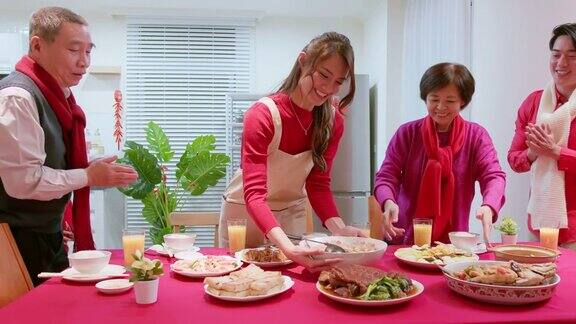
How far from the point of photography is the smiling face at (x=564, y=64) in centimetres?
238

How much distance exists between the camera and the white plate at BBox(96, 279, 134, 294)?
136 centimetres

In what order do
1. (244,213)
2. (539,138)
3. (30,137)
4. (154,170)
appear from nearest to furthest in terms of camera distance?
(30,137), (244,213), (539,138), (154,170)

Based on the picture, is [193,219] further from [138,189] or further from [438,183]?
[138,189]

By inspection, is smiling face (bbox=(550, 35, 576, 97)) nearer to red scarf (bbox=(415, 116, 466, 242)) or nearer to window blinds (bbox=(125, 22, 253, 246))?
red scarf (bbox=(415, 116, 466, 242))

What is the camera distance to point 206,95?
211 inches

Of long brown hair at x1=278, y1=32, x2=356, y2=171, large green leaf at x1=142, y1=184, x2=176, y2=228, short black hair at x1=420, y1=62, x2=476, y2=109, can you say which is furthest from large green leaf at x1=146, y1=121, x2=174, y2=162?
short black hair at x1=420, y1=62, x2=476, y2=109

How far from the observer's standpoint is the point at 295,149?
1951mm

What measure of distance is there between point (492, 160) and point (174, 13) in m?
3.94

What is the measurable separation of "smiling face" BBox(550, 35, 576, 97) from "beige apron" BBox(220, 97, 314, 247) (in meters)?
1.42

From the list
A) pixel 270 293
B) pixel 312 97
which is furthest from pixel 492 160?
pixel 270 293

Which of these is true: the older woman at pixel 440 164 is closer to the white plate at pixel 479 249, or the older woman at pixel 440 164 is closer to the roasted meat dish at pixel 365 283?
the white plate at pixel 479 249

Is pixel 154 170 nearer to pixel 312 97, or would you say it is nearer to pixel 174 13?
pixel 174 13

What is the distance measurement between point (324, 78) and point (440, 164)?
791 mm

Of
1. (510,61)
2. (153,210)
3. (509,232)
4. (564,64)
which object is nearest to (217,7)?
(153,210)
